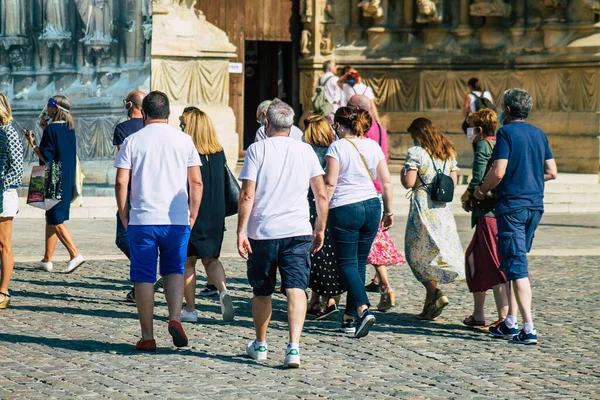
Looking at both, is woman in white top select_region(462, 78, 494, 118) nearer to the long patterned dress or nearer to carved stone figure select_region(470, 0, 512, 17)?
carved stone figure select_region(470, 0, 512, 17)

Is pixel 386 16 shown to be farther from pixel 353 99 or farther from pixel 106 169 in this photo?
pixel 353 99

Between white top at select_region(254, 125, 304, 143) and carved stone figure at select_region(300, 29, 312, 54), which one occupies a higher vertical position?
carved stone figure at select_region(300, 29, 312, 54)

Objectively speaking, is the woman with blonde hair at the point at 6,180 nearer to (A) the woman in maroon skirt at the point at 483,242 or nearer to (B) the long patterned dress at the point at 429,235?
(B) the long patterned dress at the point at 429,235

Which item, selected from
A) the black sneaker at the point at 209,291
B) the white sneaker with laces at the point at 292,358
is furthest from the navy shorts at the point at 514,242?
the black sneaker at the point at 209,291

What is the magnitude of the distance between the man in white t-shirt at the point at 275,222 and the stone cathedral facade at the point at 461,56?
1285 centimetres

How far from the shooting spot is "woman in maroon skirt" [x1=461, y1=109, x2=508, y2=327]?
30.9 feet

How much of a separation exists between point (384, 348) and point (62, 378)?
2.27 meters

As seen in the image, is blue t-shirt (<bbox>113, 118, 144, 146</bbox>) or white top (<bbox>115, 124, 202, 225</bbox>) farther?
blue t-shirt (<bbox>113, 118, 144, 146</bbox>)

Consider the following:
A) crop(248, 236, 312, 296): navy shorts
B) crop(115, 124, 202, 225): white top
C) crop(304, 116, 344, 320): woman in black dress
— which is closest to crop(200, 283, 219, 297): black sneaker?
crop(304, 116, 344, 320): woman in black dress

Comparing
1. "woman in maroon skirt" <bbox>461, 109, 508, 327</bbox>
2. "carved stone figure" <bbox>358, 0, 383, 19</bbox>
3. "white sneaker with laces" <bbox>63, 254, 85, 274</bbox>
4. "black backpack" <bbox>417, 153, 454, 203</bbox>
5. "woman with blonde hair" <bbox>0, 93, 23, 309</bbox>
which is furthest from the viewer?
"carved stone figure" <bbox>358, 0, 383, 19</bbox>

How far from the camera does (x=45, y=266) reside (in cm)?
1219

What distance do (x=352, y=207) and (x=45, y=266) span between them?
13.6 feet

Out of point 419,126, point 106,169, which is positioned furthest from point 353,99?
point 106,169

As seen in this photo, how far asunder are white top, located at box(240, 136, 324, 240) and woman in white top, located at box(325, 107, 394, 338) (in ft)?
3.40
